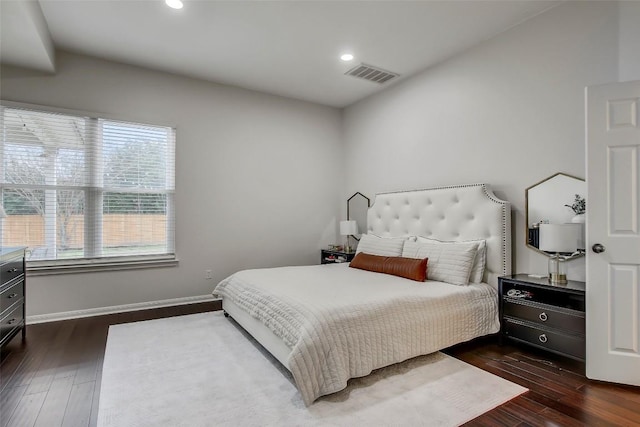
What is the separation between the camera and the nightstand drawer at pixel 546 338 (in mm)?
2415

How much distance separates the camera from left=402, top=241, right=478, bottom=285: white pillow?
304 cm

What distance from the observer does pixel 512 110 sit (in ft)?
10.6

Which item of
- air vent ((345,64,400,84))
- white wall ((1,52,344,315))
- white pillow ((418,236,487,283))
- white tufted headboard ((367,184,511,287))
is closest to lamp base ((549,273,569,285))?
white tufted headboard ((367,184,511,287))

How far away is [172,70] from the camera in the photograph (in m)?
4.16

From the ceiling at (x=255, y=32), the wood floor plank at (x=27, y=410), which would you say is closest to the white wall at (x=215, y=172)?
the ceiling at (x=255, y=32)

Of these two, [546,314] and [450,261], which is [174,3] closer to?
[450,261]

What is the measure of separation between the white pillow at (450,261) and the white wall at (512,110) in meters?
0.53

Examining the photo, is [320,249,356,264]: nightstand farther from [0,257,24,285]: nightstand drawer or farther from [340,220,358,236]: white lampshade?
[0,257,24,285]: nightstand drawer

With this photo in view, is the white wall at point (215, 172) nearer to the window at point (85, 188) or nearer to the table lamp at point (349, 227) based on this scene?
the window at point (85, 188)

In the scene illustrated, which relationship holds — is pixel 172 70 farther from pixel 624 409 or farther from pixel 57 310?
pixel 624 409

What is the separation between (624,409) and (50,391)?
3.60m

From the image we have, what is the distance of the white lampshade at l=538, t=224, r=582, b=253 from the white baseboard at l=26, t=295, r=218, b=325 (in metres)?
3.86

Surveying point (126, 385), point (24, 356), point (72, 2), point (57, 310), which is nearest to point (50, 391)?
point (126, 385)

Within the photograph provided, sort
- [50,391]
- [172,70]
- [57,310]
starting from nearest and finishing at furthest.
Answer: [50,391], [57,310], [172,70]
